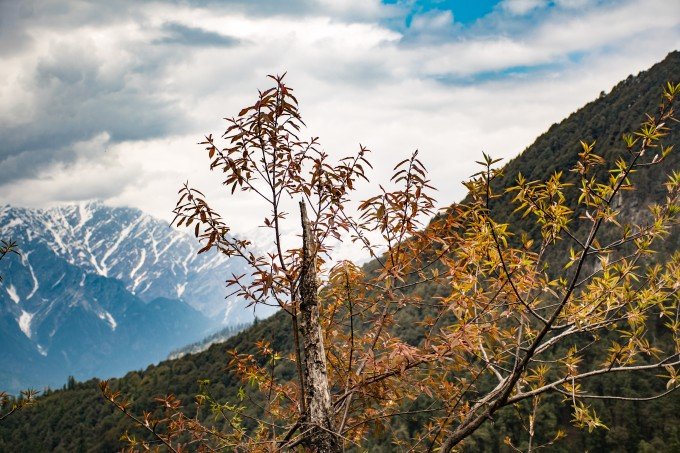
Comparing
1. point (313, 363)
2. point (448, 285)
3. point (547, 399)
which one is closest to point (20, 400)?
point (313, 363)

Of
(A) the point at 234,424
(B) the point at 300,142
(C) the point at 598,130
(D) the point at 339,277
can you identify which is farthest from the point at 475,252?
(C) the point at 598,130

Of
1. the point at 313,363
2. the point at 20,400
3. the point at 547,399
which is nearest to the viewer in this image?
the point at 313,363

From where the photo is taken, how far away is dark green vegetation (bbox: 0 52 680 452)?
65000 millimetres

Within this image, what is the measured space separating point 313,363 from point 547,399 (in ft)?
256

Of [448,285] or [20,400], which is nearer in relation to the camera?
[448,285]

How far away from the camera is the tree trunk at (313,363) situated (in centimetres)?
415

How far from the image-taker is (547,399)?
69.7m

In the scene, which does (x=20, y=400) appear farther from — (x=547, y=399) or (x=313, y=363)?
(x=547, y=399)

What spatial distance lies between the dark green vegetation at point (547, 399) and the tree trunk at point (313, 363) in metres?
70.3

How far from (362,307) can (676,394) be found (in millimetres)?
78860

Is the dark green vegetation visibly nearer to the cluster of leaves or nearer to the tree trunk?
the cluster of leaves

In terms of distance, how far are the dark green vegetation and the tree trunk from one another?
70.3 metres

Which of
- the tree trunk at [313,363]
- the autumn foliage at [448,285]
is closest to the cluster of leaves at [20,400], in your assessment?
the autumn foliage at [448,285]

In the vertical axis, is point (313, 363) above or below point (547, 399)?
above
